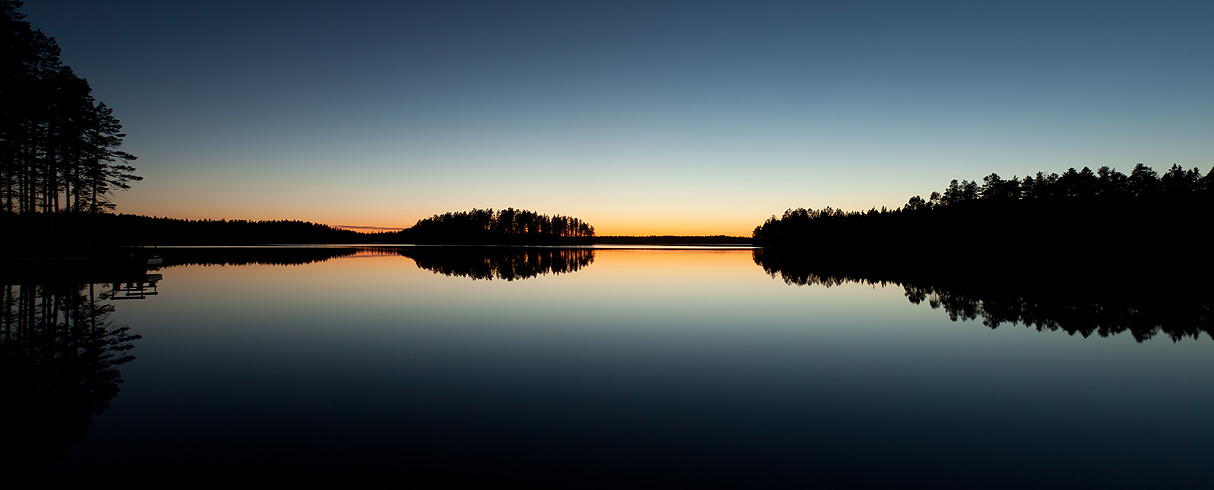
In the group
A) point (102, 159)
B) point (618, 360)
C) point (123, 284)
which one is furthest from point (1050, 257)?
point (102, 159)

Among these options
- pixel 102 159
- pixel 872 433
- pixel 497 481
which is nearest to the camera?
pixel 497 481

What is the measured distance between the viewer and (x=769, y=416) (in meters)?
7.96

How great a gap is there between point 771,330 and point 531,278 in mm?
21824

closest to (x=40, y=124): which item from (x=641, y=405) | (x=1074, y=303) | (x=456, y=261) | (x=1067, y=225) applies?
(x=456, y=261)

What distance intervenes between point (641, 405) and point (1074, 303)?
79.7 feet

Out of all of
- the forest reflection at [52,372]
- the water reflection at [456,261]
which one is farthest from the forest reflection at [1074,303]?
the forest reflection at [52,372]

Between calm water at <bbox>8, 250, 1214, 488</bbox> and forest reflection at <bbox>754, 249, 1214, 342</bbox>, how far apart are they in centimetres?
184

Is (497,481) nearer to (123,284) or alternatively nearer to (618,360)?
(618,360)

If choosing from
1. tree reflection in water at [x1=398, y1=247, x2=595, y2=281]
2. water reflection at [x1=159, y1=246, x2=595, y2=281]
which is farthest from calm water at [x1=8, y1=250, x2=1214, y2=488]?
water reflection at [x1=159, y1=246, x2=595, y2=281]

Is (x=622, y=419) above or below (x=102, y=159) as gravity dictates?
below

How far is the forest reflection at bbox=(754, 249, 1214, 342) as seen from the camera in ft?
55.0

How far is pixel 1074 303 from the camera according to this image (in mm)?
22172

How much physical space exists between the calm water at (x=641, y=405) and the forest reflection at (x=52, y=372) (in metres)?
0.31

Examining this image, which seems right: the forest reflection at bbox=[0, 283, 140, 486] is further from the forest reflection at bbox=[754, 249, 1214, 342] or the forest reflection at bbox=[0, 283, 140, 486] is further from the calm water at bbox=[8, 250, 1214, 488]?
the forest reflection at bbox=[754, 249, 1214, 342]
